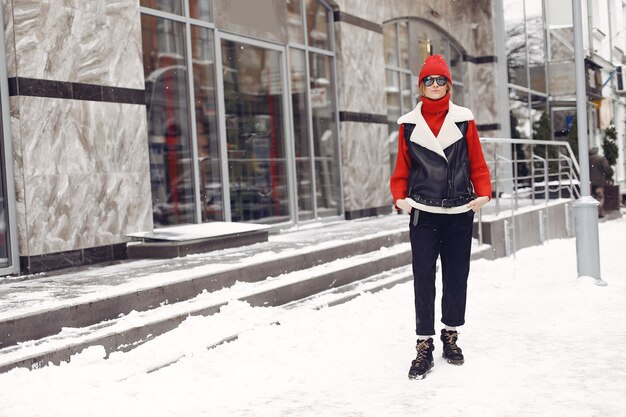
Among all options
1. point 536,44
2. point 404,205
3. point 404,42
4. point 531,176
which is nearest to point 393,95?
point 404,42

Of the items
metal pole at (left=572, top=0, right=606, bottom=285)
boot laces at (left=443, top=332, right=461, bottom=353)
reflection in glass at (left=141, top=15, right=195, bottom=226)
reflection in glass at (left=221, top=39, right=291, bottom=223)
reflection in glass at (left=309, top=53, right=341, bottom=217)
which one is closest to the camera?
boot laces at (left=443, top=332, right=461, bottom=353)

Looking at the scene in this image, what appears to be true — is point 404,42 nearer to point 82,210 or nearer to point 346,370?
point 82,210

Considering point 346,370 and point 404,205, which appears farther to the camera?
point 346,370

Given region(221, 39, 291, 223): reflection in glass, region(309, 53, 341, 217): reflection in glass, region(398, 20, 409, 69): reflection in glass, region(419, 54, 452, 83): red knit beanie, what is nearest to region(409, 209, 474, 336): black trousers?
region(419, 54, 452, 83): red knit beanie

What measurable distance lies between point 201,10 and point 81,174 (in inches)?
134

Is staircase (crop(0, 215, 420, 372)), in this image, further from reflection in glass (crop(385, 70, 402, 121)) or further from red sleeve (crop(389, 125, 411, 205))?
reflection in glass (crop(385, 70, 402, 121))

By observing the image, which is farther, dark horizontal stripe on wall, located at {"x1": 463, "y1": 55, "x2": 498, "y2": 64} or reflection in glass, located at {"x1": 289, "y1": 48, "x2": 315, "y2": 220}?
dark horizontal stripe on wall, located at {"x1": 463, "y1": 55, "x2": 498, "y2": 64}

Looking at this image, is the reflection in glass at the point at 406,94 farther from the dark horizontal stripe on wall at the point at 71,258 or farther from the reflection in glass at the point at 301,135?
the dark horizontal stripe on wall at the point at 71,258

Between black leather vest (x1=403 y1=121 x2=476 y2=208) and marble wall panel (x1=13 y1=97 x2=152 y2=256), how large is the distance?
454 cm

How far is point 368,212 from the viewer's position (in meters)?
15.2

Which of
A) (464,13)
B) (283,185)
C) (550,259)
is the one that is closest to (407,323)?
(550,259)

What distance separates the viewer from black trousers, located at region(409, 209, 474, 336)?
207 inches


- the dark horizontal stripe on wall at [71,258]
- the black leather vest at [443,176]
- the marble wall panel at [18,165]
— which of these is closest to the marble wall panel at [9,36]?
Result: the marble wall panel at [18,165]

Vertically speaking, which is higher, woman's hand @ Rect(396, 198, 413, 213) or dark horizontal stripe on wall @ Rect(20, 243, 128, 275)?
woman's hand @ Rect(396, 198, 413, 213)
